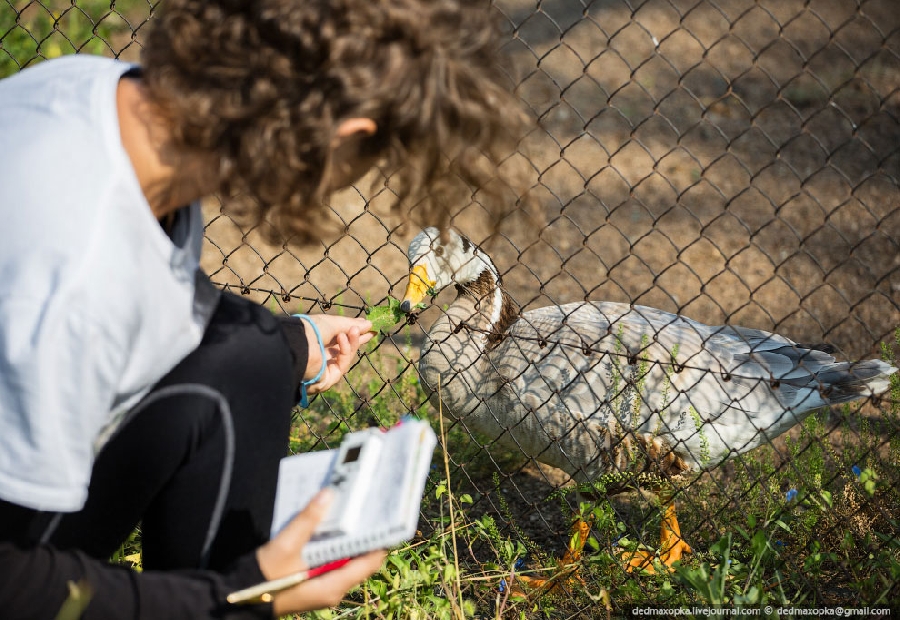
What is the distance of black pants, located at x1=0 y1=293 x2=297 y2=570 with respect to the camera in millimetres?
1506

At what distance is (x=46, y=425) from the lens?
49.8 inches

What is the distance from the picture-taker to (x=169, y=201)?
1.43m

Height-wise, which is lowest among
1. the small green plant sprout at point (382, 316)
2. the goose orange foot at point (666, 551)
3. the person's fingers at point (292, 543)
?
the goose orange foot at point (666, 551)

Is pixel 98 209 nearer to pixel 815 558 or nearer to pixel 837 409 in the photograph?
pixel 815 558

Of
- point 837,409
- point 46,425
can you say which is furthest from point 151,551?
point 837,409

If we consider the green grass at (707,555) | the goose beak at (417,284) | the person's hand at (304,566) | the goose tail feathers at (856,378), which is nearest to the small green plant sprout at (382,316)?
the green grass at (707,555)

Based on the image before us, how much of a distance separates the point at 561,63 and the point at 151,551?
16.9 ft

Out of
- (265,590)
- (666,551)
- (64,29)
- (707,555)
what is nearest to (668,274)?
(707,555)

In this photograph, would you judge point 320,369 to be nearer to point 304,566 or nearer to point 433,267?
point 304,566

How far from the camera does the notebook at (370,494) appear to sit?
1315mm

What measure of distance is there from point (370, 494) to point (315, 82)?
0.69m

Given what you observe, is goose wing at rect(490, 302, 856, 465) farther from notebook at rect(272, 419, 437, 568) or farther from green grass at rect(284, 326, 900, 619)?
notebook at rect(272, 419, 437, 568)

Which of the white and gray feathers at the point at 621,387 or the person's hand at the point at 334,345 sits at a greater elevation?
the person's hand at the point at 334,345

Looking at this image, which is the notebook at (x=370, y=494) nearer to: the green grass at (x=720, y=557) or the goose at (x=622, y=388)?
the green grass at (x=720, y=557)
